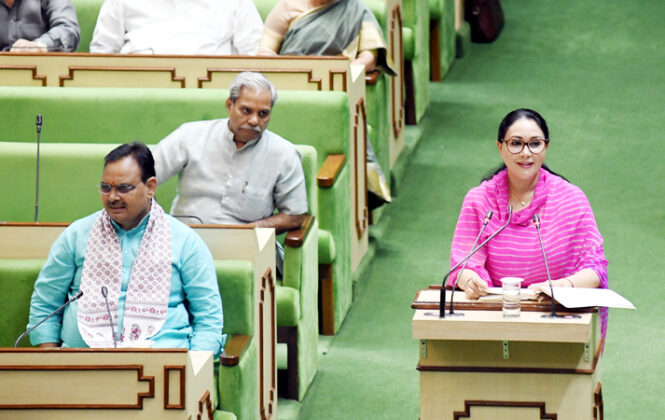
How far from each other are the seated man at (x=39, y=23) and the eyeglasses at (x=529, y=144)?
2.04m

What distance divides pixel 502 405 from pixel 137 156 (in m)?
0.85

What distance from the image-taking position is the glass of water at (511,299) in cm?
234

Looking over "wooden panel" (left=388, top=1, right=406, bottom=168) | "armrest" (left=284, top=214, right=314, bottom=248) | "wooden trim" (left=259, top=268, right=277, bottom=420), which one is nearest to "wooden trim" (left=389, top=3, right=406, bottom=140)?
"wooden panel" (left=388, top=1, right=406, bottom=168)

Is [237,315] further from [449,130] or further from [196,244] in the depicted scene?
[449,130]

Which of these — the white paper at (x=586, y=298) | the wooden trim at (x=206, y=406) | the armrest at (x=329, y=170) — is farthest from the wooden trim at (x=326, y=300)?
the white paper at (x=586, y=298)

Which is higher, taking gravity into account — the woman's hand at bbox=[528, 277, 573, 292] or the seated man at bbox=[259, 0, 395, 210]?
the seated man at bbox=[259, 0, 395, 210]

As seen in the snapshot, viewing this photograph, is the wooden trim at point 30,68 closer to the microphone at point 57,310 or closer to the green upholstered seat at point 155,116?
the green upholstered seat at point 155,116

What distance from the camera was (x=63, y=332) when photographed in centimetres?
277

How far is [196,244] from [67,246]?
251 millimetres

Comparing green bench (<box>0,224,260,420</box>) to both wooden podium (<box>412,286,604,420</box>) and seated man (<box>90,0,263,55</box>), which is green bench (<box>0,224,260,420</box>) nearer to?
wooden podium (<box>412,286,604,420</box>)

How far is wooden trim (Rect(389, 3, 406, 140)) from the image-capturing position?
14.9ft

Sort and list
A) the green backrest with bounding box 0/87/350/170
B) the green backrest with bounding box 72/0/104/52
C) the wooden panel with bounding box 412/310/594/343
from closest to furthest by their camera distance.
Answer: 1. the wooden panel with bounding box 412/310/594/343
2. the green backrest with bounding box 0/87/350/170
3. the green backrest with bounding box 72/0/104/52

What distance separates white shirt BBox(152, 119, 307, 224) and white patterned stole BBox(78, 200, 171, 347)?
52 centimetres

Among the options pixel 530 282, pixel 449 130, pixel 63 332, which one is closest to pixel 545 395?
pixel 530 282
